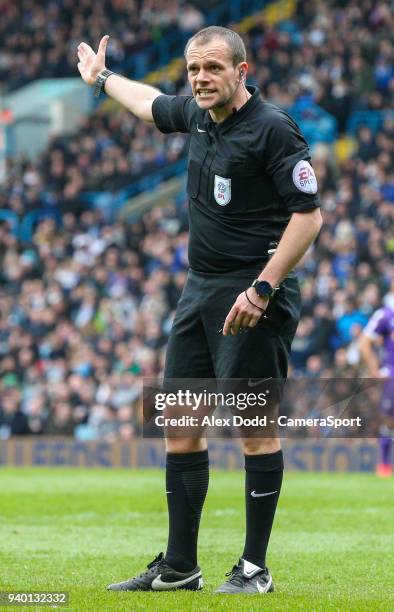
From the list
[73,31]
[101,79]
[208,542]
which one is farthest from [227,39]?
[73,31]

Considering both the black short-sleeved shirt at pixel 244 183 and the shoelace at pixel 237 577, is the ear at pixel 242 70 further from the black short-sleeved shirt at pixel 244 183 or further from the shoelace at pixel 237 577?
the shoelace at pixel 237 577

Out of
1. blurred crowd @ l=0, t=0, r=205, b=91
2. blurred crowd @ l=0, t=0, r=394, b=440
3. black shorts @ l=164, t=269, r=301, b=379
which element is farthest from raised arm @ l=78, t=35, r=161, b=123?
blurred crowd @ l=0, t=0, r=205, b=91

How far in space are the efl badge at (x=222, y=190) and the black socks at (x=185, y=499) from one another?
1.11 meters

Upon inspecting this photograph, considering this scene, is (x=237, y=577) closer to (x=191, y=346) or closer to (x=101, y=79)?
(x=191, y=346)

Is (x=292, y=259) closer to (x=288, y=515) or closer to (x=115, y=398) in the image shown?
(x=288, y=515)

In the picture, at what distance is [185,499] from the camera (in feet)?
18.5

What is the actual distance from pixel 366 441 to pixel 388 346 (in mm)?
1535

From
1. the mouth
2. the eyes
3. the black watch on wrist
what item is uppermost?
the eyes

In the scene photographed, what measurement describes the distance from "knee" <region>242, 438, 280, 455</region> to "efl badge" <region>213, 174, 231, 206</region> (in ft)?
3.33

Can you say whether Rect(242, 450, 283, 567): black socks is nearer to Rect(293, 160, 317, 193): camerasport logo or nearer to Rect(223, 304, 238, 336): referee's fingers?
Rect(223, 304, 238, 336): referee's fingers

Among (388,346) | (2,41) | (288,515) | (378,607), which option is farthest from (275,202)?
(2,41)

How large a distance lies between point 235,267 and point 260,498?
3.25ft

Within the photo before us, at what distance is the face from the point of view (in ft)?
17.6

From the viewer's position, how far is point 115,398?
59.4 ft
